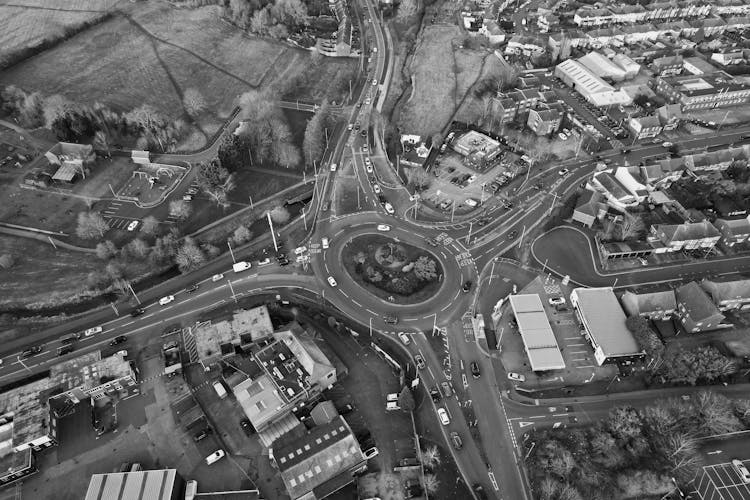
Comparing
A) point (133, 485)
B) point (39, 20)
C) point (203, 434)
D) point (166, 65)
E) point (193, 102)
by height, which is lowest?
point (203, 434)

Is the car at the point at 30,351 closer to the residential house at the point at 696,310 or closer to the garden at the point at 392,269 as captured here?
the garden at the point at 392,269

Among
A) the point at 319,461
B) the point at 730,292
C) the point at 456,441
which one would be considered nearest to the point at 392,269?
the point at 456,441

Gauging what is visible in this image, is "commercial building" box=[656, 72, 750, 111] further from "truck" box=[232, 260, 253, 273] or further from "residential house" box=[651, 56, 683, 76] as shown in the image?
"truck" box=[232, 260, 253, 273]

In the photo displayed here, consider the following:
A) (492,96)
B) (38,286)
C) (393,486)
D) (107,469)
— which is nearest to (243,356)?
(107,469)

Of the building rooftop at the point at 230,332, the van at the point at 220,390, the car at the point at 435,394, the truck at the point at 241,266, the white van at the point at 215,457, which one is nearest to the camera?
the white van at the point at 215,457

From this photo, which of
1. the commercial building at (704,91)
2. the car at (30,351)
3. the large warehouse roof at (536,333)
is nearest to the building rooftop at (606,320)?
the large warehouse roof at (536,333)

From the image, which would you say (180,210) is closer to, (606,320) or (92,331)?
(92,331)
